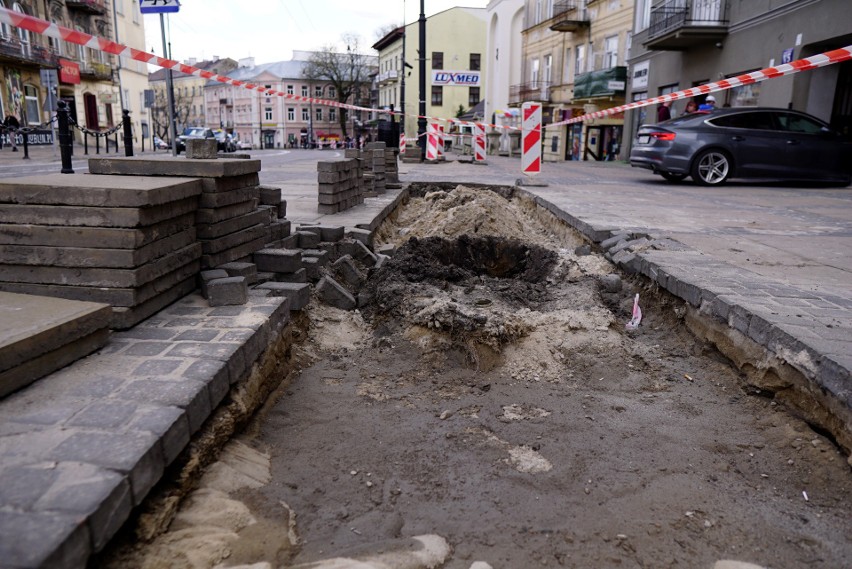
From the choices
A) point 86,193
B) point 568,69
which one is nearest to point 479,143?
point 568,69

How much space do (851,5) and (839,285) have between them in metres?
11.7

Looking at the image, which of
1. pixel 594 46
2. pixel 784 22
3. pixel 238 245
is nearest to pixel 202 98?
pixel 594 46

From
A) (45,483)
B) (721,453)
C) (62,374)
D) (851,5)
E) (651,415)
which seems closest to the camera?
(45,483)

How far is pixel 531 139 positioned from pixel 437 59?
48.3 metres

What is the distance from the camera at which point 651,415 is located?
344 cm

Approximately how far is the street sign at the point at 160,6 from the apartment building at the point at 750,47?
44.1 feet

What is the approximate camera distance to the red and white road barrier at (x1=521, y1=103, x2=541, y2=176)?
1298 cm

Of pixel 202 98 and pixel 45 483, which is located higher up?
pixel 202 98

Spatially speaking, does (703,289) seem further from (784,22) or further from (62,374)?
(784,22)

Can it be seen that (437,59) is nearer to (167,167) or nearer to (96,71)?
(96,71)

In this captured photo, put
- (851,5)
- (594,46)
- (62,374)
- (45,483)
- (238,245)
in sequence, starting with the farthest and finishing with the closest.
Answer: (594,46)
(851,5)
(238,245)
(62,374)
(45,483)

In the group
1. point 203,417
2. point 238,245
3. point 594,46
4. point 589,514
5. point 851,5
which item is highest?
point 594,46

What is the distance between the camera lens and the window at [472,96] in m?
59.6

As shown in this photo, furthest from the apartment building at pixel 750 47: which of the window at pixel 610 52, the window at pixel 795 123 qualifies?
the window at pixel 610 52
